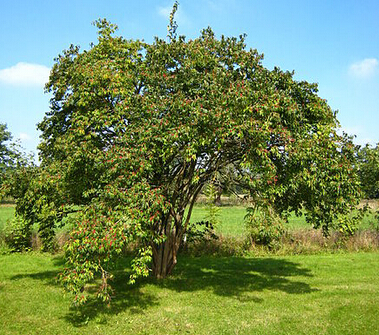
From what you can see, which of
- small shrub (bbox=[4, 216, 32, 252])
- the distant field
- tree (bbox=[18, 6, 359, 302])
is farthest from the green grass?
the distant field

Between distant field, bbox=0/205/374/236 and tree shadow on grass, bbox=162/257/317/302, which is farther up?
distant field, bbox=0/205/374/236

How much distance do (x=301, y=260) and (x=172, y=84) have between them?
10.5m

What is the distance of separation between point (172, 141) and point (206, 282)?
588 centimetres

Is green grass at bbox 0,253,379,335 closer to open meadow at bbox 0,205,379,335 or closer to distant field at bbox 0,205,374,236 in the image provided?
open meadow at bbox 0,205,379,335

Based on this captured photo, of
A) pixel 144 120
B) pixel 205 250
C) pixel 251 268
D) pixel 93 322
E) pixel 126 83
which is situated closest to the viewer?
pixel 93 322

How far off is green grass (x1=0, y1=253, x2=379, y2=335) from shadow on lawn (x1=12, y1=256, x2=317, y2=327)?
0.03m

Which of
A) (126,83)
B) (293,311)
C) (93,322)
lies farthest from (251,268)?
(126,83)

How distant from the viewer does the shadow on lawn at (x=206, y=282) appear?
9648 millimetres

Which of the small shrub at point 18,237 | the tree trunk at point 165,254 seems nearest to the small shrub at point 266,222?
the tree trunk at point 165,254

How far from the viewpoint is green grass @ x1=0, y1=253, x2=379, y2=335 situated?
836 cm

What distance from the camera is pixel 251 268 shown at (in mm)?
14898

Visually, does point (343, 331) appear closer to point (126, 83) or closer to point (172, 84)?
point (172, 84)

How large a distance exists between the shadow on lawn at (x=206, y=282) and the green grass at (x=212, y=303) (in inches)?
1.1

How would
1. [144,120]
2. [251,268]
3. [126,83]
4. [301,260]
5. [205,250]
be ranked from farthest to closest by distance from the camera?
[205,250]
[301,260]
[251,268]
[126,83]
[144,120]
